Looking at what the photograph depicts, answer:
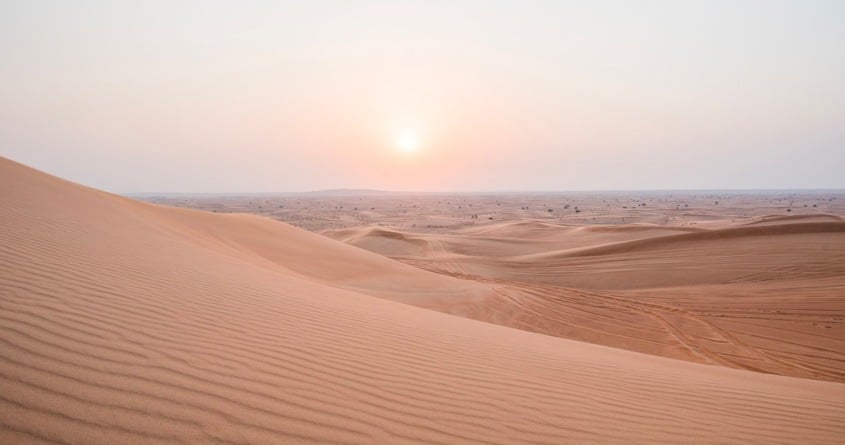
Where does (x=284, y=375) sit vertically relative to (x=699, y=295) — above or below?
above

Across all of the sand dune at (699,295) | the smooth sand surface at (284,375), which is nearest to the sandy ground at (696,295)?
the sand dune at (699,295)

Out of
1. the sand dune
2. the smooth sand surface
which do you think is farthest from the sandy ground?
the smooth sand surface

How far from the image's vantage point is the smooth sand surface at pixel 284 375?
186cm

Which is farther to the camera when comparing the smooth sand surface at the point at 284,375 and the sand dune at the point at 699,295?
the sand dune at the point at 699,295

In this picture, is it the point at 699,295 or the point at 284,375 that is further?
the point at 699,295

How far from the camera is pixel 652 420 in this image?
2.85 m

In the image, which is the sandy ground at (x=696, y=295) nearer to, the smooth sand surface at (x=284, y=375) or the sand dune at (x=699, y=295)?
the sand dune at (x=699, y=295)

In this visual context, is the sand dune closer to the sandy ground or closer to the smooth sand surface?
the sandy ground

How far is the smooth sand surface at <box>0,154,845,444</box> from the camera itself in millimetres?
1855

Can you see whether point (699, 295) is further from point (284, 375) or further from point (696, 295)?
point (284, 375)

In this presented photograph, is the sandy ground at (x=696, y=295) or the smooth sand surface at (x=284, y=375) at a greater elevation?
the smooth sand surface at (x=284, y=375)

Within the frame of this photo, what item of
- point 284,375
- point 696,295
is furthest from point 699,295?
point 284,375

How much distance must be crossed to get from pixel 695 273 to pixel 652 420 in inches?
488

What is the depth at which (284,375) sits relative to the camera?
8.21 feet
